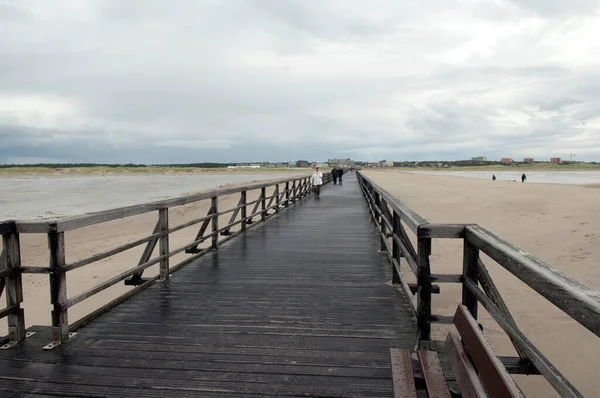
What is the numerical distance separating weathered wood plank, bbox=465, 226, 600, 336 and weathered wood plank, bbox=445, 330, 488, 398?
47cm

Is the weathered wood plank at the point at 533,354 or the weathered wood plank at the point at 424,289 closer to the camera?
the weathered wood plank at the point at 533,354

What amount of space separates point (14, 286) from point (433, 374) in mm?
3130

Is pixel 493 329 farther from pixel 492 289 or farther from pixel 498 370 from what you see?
pixel 498 370

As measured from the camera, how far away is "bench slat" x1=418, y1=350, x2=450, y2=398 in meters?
2.54

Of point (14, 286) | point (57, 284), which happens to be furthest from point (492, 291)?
point (14, 286)

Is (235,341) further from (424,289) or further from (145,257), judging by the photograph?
(145,257)

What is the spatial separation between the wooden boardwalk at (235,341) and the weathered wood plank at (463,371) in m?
0.54

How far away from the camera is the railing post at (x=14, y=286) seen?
10.9 ft

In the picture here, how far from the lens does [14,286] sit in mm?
3377

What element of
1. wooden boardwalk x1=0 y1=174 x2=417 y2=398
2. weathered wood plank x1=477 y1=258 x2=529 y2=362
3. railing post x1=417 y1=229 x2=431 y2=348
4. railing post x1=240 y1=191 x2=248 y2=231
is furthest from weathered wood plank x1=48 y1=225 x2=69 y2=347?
railing post x1=240 y1=191 x2=248 y2=231

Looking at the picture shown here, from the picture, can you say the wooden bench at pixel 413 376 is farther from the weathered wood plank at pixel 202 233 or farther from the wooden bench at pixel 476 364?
the weathered wood plank at pixel 202 233

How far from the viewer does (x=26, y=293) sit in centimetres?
813

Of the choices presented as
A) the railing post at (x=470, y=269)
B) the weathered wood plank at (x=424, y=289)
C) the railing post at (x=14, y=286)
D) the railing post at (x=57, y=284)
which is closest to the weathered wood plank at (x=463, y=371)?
the railing post at (x=470, y=269)

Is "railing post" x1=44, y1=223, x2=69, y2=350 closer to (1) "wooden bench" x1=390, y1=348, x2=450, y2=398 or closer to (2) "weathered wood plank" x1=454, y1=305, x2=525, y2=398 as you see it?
(1) "wooden bench" x1=390, y1=348, x2=450, y2=398
